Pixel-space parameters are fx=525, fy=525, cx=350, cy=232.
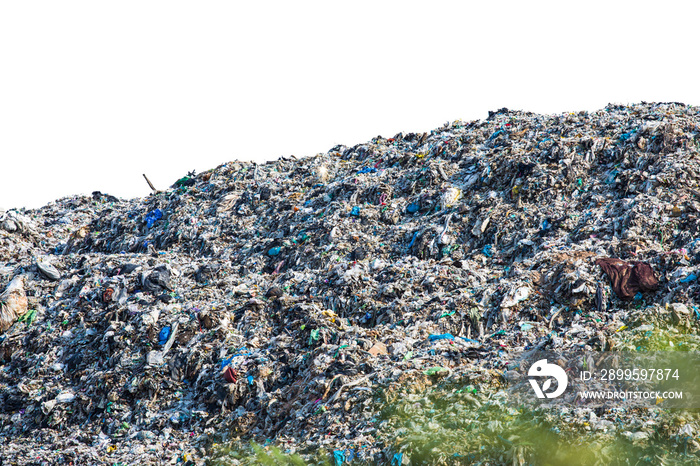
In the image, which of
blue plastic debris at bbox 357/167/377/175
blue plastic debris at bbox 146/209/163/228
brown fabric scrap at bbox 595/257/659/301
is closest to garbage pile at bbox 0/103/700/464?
brown fabric scrap at bbox 595/257/659/301

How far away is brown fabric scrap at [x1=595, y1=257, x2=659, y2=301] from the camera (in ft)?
22.7

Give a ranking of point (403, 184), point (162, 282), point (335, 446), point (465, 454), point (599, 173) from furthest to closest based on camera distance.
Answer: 1. point (403, 184)
2. point (599, 173)
3. point (162, 282)
4. point (335, 446)
5. point (465, 454)

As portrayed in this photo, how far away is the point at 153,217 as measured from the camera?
1366cm

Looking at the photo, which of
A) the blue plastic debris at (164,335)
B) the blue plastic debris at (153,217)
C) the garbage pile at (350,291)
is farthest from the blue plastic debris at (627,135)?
the blue plastic debris at (153,217)

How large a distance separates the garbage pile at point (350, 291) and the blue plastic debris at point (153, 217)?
67 cm

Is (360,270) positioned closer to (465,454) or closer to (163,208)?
(465,454)

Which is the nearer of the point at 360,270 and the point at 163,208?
the point at 360,270

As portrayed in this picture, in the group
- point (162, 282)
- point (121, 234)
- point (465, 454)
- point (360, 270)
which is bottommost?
point (465, 454)

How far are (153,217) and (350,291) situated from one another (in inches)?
294

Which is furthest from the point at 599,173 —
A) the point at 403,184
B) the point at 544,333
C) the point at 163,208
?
the point at 163,208

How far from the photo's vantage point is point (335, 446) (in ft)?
17.7

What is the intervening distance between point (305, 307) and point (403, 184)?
497cm

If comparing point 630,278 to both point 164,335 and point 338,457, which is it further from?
point 164,335

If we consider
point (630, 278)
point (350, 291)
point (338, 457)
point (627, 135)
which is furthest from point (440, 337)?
point (627, 135)
